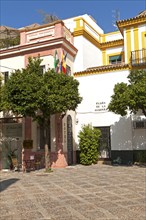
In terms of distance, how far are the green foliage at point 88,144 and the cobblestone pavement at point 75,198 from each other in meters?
4.93

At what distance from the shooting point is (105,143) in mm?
17625

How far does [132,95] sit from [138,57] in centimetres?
480

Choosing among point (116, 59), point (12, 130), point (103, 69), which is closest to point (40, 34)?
point (103, 69)

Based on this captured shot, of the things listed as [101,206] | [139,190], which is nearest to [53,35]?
[139,190]

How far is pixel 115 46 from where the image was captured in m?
21.8

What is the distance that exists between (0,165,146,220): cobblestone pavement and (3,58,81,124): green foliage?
3.43 m

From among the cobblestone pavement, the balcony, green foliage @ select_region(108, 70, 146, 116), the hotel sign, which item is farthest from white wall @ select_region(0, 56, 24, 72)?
the cobblestone pavement

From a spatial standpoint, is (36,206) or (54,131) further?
(54,131)

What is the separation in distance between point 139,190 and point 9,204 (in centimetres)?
396

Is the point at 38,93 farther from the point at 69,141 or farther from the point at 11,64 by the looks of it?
the point at 11,64

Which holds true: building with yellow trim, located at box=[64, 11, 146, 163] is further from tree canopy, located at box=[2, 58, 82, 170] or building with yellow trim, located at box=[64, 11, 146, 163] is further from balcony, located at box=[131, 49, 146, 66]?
tree canopy, located at box=[2, 58, 82, 170]

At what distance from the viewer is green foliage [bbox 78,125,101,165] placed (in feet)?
55.1

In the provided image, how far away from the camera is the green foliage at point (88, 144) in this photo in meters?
16.8

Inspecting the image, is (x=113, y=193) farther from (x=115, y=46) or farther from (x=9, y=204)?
(x=115, y=46)
